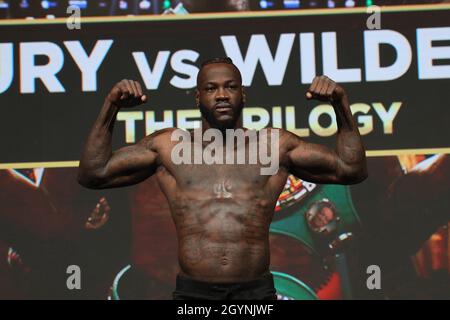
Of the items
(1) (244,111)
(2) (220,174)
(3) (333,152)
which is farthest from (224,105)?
(1) (244,111)

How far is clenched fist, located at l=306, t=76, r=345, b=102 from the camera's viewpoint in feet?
12.6

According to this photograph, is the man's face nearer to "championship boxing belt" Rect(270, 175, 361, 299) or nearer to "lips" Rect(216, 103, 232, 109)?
"lips" Rect(216, 103, 232, 109)

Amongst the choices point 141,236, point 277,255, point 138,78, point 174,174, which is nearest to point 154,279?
point 141,236

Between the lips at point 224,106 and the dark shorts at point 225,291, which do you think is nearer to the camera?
the dark shorts at point 225,291

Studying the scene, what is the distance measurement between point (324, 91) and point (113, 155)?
96cm

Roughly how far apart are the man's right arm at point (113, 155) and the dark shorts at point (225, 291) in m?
0.55

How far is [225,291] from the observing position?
3781 mm

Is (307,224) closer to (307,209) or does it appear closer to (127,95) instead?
(307,209)

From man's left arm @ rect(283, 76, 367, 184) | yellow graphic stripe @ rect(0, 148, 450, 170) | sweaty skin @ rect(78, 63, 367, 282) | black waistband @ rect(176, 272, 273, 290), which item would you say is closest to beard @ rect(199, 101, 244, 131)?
sweaty skin @ rect(78, 63, 367, 282)

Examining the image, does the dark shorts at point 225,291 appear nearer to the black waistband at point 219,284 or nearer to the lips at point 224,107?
the black waistband at point 219,284

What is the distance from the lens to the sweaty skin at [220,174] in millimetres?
3852

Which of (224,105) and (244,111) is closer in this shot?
(224,105)

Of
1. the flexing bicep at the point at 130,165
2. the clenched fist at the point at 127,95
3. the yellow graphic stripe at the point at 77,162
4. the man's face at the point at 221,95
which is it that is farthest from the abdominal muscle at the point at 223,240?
the yellow graphic stripe at the point at 77,162

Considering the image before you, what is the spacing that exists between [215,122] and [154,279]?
1.70m
